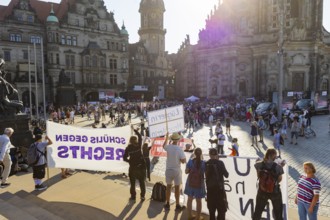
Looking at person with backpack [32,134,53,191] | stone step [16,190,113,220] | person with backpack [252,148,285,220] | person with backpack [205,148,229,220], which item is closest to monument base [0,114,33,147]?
person with backpack [32,134,53,191]

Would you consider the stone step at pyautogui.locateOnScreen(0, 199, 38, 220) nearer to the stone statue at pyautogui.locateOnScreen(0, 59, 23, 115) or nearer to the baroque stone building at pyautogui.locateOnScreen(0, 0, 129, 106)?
the stone statue at pyautogui.locateOnScreen(0, 59, 23, 115)

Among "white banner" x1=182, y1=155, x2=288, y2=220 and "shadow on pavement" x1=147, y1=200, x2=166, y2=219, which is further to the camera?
"shadow on pavement" x1=147, y1=200, x2=166, y2=219

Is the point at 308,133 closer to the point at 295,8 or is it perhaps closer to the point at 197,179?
the point at 197,179

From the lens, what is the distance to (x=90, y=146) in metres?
7.57

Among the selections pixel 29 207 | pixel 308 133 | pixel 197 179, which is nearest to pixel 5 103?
pixel 29 207

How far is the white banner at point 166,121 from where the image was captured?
32.6 ft

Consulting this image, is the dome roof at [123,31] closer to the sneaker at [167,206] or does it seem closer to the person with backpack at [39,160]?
the person with backpack at [39,160]

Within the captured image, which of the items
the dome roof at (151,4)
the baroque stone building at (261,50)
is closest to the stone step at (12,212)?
the baroque stone building at (261,50)

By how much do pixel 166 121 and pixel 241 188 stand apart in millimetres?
4626

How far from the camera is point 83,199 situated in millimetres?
6969

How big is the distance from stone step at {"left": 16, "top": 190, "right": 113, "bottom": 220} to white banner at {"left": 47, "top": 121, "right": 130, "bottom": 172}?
111 centimetres

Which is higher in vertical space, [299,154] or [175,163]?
[175,163]

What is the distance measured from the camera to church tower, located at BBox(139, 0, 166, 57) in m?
75.8

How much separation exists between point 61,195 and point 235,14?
5222 centimetres
